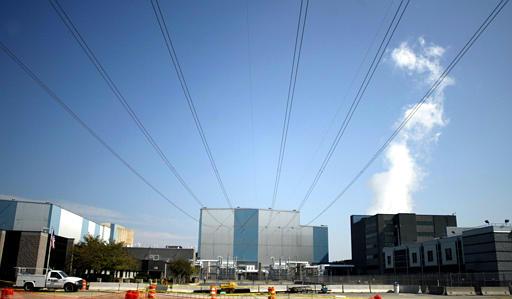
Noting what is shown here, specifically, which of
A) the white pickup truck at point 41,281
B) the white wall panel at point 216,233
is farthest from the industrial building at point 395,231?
the white pickup truck at point 41,281

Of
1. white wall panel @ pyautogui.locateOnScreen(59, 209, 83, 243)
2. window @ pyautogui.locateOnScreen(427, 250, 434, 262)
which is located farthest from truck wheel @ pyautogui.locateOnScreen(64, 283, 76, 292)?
window @ pyautogui.locateOnScreen(427, 250, 434, 262)

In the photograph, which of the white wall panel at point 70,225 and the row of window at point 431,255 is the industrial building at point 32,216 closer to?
the white wall panel at point 70,225

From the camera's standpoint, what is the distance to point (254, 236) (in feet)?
406

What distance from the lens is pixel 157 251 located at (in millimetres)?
115000

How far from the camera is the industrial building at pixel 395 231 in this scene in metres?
126

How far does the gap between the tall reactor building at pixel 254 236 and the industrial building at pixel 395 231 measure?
1914cm

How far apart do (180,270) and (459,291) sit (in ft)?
184

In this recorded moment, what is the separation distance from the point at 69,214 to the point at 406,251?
84491 millimetres

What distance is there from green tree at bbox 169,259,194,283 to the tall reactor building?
30022mm

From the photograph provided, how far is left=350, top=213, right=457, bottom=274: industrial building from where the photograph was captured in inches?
4968

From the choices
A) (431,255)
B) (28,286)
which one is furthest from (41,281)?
(431,255)

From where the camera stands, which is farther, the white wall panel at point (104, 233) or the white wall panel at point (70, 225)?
the white wall panel at point (104, 233)

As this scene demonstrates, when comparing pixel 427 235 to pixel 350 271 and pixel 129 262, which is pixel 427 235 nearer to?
pixel 350 271

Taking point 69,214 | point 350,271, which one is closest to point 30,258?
point 69,214
